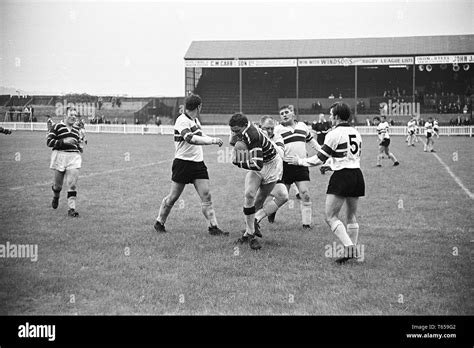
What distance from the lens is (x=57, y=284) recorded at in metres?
6.09

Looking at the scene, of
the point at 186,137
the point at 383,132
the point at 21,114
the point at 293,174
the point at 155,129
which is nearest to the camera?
the point at 186,137

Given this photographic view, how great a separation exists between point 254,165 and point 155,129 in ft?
132

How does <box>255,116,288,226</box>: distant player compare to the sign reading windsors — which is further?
the sign reading windsors

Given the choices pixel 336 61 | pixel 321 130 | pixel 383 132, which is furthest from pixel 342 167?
pixel 336 61

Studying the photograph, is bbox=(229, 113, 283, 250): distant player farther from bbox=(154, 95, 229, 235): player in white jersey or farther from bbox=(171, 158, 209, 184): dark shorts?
bbox=(171, 158, 209, 184): dark shorts

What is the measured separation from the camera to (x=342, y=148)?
704cm

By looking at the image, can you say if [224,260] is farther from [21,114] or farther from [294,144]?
[21,114]

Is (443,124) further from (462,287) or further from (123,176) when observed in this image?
(462,287)

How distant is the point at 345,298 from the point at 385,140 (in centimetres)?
1504

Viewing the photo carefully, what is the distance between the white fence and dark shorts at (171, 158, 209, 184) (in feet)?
117

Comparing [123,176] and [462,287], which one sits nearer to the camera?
[462,287]

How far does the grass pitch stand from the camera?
5527 millimetres

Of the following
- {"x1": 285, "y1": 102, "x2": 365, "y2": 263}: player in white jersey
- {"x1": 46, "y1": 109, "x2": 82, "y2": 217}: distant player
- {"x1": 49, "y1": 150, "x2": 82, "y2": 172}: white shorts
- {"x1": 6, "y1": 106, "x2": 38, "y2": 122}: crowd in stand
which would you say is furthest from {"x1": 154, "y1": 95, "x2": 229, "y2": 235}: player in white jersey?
{"x1": 6, "y1": 106, "x2": 38, "y2": 122}: crowd in stand
